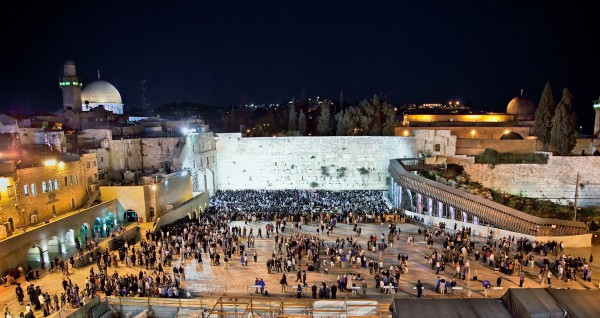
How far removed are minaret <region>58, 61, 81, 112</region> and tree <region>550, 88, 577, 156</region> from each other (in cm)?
3853

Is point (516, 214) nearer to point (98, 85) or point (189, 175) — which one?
point (189, 175)

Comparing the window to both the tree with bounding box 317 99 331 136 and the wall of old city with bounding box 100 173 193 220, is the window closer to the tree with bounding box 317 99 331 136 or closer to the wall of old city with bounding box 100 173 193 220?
the wall of old city with bounding box 100 173 193 220

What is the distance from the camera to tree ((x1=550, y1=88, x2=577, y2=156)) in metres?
28.7

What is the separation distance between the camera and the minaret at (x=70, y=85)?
36.7 m

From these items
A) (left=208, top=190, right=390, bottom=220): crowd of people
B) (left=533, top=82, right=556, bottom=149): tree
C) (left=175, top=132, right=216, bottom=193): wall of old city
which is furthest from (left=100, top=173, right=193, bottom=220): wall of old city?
(left=533, top=82, right=556, bottom=149): tree

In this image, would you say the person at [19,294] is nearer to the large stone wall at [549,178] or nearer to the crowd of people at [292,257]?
the crowd of people at [292,257]

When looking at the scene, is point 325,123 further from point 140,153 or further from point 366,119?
point 140,153

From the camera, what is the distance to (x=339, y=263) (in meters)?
16.2

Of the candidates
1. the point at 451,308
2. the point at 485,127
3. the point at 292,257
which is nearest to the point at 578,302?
the point at 451,308

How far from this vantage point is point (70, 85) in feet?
120

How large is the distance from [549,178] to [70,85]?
38.9 metres

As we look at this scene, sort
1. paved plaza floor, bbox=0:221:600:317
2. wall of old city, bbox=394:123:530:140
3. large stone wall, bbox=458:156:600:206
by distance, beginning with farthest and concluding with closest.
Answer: wall of old city, bbox=394:123:530:140 → large stone wall, bbox=458:156:600:206 → paved plaza floor, bbox=0:221:600:317

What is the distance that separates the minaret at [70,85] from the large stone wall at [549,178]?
3339 centimetres

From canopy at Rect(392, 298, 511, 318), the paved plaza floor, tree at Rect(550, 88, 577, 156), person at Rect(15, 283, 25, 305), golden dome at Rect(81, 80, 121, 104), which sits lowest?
the paved plaza floor
